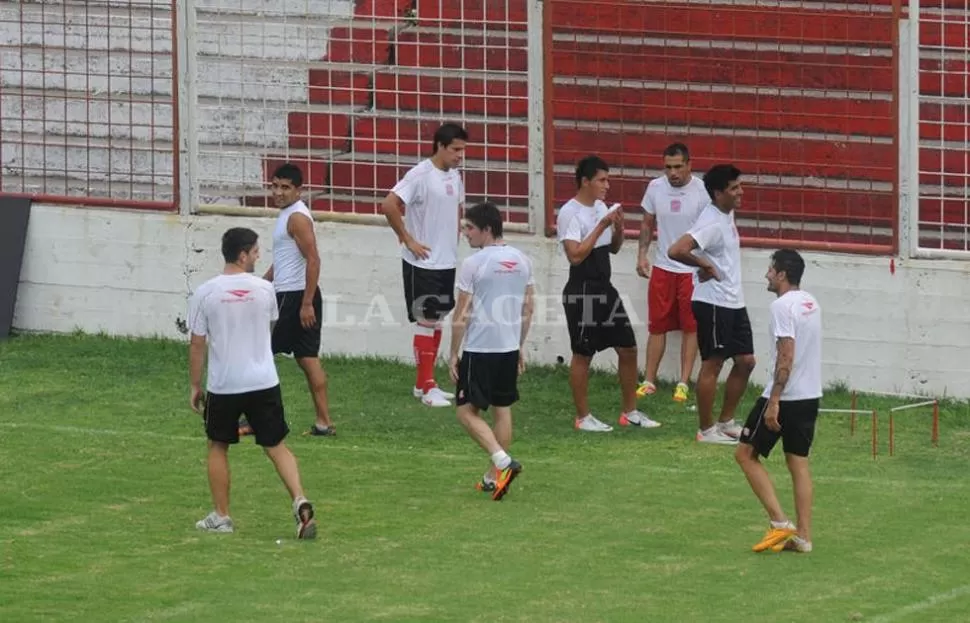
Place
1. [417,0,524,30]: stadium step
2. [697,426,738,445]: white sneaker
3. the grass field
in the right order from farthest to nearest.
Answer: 1. [417,0,524,30]: stadium step
2. [697,426,738,445]: white sneaker
3. the grass field

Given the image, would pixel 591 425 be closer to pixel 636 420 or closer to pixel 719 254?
pixel 636 420

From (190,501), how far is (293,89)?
19.5 feet

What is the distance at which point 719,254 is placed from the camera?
14867mm

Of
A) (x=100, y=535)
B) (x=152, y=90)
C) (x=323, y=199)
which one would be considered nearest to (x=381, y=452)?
(x=100, y=535)

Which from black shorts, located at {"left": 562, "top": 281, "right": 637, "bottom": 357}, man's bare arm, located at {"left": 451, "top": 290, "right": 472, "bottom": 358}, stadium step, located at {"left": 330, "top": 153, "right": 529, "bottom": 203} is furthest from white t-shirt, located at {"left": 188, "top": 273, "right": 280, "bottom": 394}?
stadium step, located at {"left": 330, "top": 153, "right": 529, "bottom": 203}

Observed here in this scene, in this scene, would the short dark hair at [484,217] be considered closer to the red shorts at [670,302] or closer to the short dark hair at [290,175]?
the short dark hair at [290,175]

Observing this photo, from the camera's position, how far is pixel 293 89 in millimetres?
18156

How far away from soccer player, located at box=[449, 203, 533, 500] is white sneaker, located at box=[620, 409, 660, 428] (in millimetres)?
2155

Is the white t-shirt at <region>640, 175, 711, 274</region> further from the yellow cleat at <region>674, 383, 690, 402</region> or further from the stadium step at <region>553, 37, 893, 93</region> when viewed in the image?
the stadium step at <region>553, 37, 893, 93</region>

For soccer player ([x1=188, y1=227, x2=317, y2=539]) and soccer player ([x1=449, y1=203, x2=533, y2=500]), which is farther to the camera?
soccer player ([x1=449, y1=203, x2=533, y2=500])

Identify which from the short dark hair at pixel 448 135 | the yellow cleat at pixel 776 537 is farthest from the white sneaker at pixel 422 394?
the yellow cleat at pixel 776 537

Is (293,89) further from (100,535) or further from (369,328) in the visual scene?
(100,535)

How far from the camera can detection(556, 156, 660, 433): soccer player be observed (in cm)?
1531

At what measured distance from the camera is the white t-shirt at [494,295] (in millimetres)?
13297
